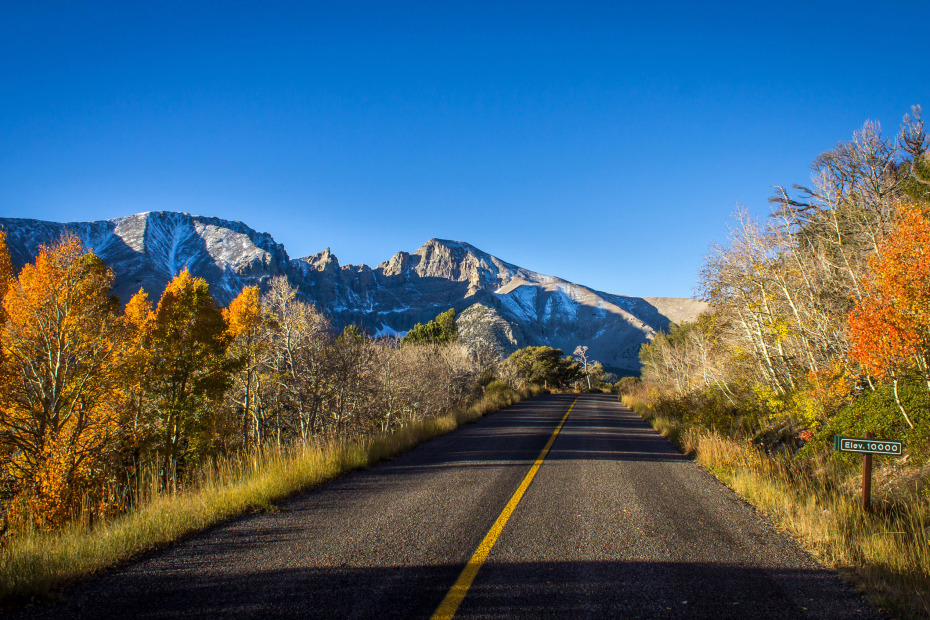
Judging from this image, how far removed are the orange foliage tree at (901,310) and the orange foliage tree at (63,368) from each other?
52.9 feet

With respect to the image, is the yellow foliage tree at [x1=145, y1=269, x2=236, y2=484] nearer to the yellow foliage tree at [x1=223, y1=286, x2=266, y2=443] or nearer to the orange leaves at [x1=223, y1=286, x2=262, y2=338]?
the yellow foliage tree at [x1=223, y1=286, x2=266, y2=443]

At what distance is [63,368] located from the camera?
1247 centimetres

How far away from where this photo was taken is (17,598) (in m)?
3.10

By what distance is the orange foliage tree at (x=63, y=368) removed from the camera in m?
11.2

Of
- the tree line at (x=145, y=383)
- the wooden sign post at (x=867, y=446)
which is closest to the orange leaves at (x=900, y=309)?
the wooden sign post at (x=867, y=446)

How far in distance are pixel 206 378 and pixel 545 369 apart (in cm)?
4327

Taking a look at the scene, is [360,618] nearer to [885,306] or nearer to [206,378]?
[885,306]

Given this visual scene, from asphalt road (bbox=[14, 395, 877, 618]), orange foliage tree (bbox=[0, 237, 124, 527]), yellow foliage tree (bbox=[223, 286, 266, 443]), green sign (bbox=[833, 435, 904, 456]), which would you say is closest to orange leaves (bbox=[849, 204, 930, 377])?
green sign (bbox=[833, 435, 904, 456])

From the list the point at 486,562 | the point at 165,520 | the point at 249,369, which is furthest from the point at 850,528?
the point at 249,369

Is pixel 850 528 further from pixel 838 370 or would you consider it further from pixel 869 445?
pixel 838 370

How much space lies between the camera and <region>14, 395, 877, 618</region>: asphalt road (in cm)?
310

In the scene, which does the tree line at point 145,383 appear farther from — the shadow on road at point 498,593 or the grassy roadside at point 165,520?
the shadow on road at point 498,593

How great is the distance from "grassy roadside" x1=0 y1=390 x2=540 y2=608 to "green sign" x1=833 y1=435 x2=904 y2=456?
21.4 ft

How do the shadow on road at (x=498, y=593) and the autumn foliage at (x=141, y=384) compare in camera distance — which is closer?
the shadow on road at (x=498, y=593)
